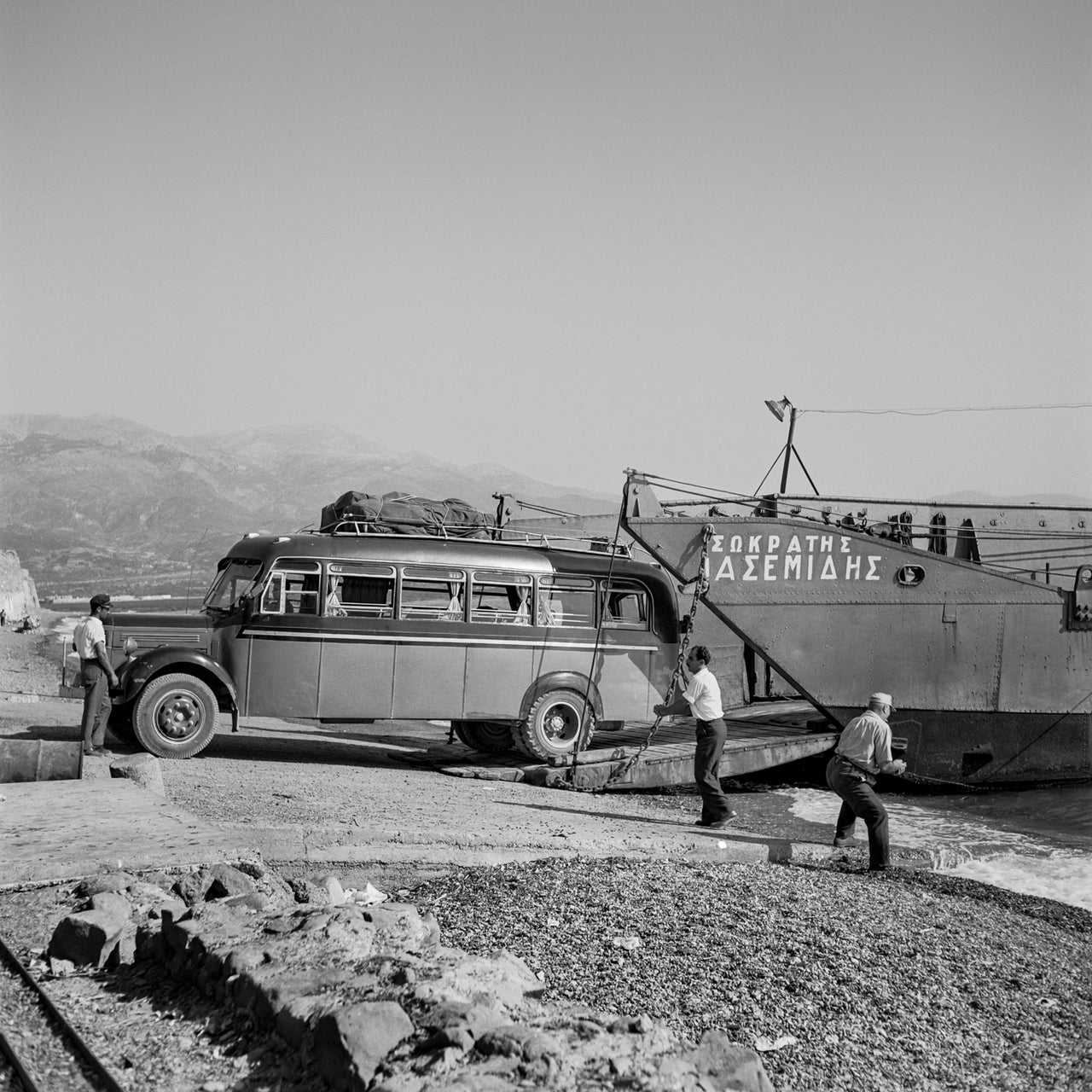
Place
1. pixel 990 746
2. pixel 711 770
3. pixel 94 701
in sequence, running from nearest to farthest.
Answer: pixel 711 770
pixel 94 701
pixel 990 746

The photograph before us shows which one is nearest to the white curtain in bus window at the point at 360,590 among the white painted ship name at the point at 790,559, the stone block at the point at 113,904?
the white painted ship name at the point at 790,559

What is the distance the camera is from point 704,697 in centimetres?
1023

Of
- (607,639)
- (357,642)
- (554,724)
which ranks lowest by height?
(554,724)

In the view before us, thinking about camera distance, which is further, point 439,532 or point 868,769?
point 439,532

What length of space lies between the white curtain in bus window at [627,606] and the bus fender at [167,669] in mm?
4485

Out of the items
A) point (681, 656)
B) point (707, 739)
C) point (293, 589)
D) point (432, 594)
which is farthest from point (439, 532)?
point (707, 739)

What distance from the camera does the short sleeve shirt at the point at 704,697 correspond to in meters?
10.2

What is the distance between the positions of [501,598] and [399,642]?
1.31m

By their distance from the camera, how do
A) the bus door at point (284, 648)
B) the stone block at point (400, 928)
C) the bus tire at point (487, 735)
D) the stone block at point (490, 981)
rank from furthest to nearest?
the bus tire at point (487, 735) → the bus door at point (284, 648) → the stone block at point (400, 928) → the stone block at point (490, 981)

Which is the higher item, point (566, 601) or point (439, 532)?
point (439, 532)

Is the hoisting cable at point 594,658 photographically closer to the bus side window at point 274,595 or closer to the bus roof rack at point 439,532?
the bus roof rack at point 439,532

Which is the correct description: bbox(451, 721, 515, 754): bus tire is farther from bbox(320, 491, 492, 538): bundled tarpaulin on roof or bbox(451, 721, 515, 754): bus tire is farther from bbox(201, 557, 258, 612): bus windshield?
bbox(201, 557, 258, 612): bus windshield

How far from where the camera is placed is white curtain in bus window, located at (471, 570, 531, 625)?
13039 millimetres

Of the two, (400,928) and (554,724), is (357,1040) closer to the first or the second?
(400,928)
